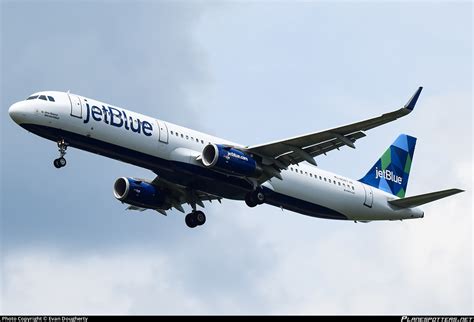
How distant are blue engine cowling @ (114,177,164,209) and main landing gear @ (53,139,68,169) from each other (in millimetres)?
7918

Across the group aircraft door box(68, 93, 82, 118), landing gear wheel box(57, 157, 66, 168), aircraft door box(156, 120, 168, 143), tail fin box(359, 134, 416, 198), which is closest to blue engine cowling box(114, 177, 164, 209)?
aircraft door box(156, 120, 168, 143)

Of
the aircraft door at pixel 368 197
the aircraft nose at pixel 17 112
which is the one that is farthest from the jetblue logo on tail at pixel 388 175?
the aircraft nose at pixel 17 112

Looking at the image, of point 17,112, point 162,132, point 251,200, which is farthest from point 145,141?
point 251,200

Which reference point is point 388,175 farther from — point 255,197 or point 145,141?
point 145,141

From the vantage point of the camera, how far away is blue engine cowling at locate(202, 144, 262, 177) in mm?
57103

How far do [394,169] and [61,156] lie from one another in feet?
74.4

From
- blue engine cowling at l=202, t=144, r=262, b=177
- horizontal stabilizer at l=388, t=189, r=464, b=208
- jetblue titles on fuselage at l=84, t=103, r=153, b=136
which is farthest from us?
horizontal stabilizer at l=388, t=189, r=464, b=208

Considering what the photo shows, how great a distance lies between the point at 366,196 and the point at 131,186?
1326cm

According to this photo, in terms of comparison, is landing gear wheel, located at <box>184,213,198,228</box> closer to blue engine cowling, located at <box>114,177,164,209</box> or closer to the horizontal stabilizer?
blue engine cowling, located at <box>114,177,164,209</box>

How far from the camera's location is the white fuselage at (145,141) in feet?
182

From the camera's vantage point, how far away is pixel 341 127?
5569 cm

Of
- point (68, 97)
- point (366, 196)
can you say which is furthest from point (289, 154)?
point (68, 97)

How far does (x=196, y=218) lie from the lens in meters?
64.0

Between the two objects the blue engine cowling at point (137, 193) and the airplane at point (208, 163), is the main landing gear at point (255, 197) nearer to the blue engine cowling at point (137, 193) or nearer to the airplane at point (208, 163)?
the airplane at point (208, 163)
